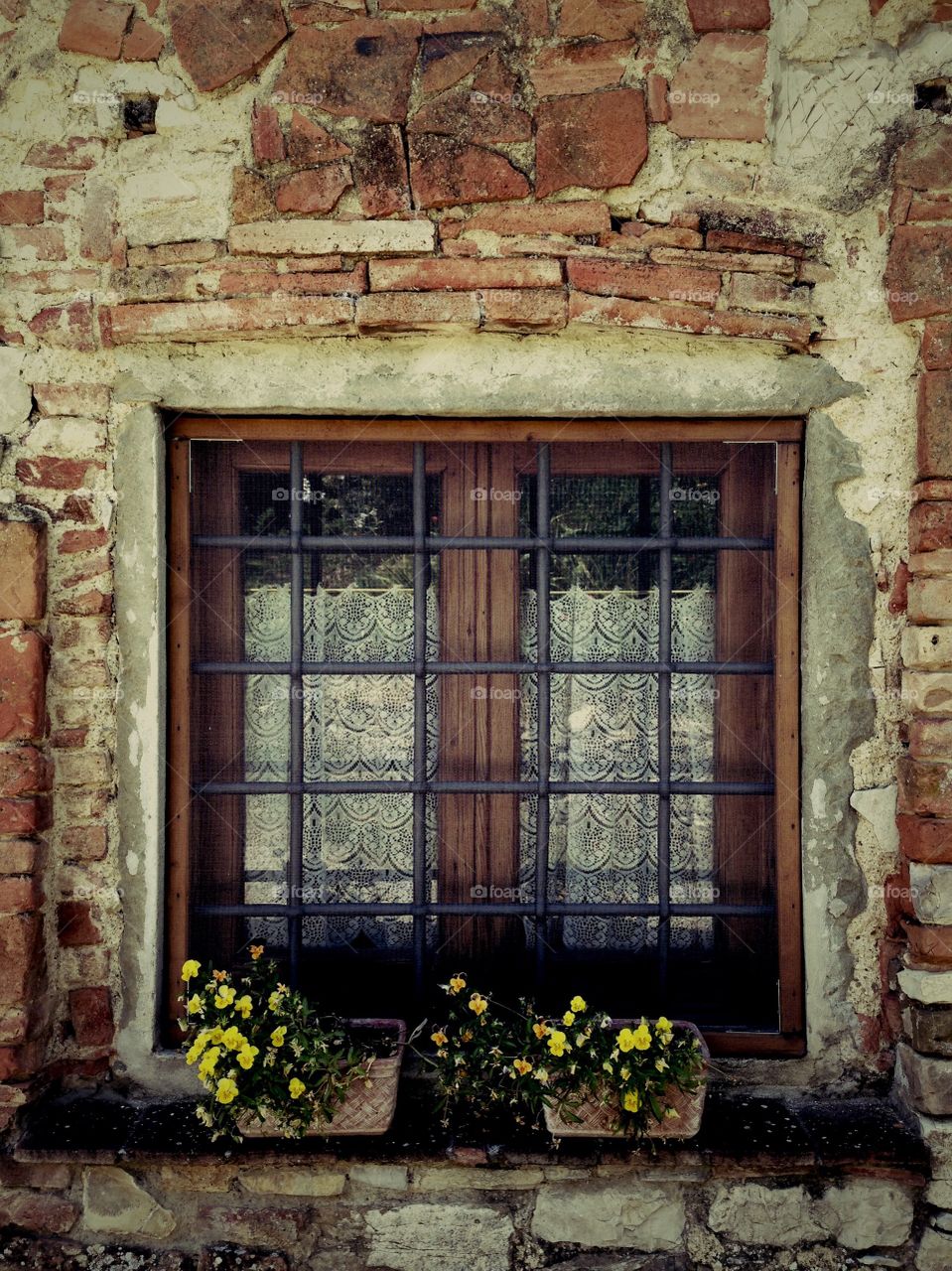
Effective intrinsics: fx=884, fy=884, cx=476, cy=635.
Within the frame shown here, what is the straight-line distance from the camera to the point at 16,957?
2.02 meters

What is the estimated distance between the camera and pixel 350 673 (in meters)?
2.25

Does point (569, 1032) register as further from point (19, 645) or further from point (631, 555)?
point (19, 645)

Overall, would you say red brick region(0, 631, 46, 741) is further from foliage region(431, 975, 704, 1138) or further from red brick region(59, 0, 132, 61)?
red brick region(59, 0, 132, 61)

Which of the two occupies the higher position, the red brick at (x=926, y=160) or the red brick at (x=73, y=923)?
the red brick at (x=926, y=160)

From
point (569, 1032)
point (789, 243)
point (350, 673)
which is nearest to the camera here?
point (569, 1032)

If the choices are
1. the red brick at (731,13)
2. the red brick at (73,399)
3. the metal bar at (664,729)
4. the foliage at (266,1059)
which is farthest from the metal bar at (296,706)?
the red brick at (731,13)

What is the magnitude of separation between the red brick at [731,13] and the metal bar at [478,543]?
1191 millimetres

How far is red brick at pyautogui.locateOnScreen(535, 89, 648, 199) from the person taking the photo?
6.77 ft

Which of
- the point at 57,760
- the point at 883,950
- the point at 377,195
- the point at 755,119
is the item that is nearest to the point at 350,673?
the point at 57,760

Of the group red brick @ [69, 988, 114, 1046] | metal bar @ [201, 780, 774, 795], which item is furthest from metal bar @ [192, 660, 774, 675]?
red brick @ [69, 988, 114, 1046]

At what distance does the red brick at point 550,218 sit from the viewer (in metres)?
2.07

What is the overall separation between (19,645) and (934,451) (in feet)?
7.05

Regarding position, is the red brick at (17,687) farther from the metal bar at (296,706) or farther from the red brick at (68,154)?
the red brick at (68,154)

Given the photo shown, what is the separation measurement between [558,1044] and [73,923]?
1.19m
